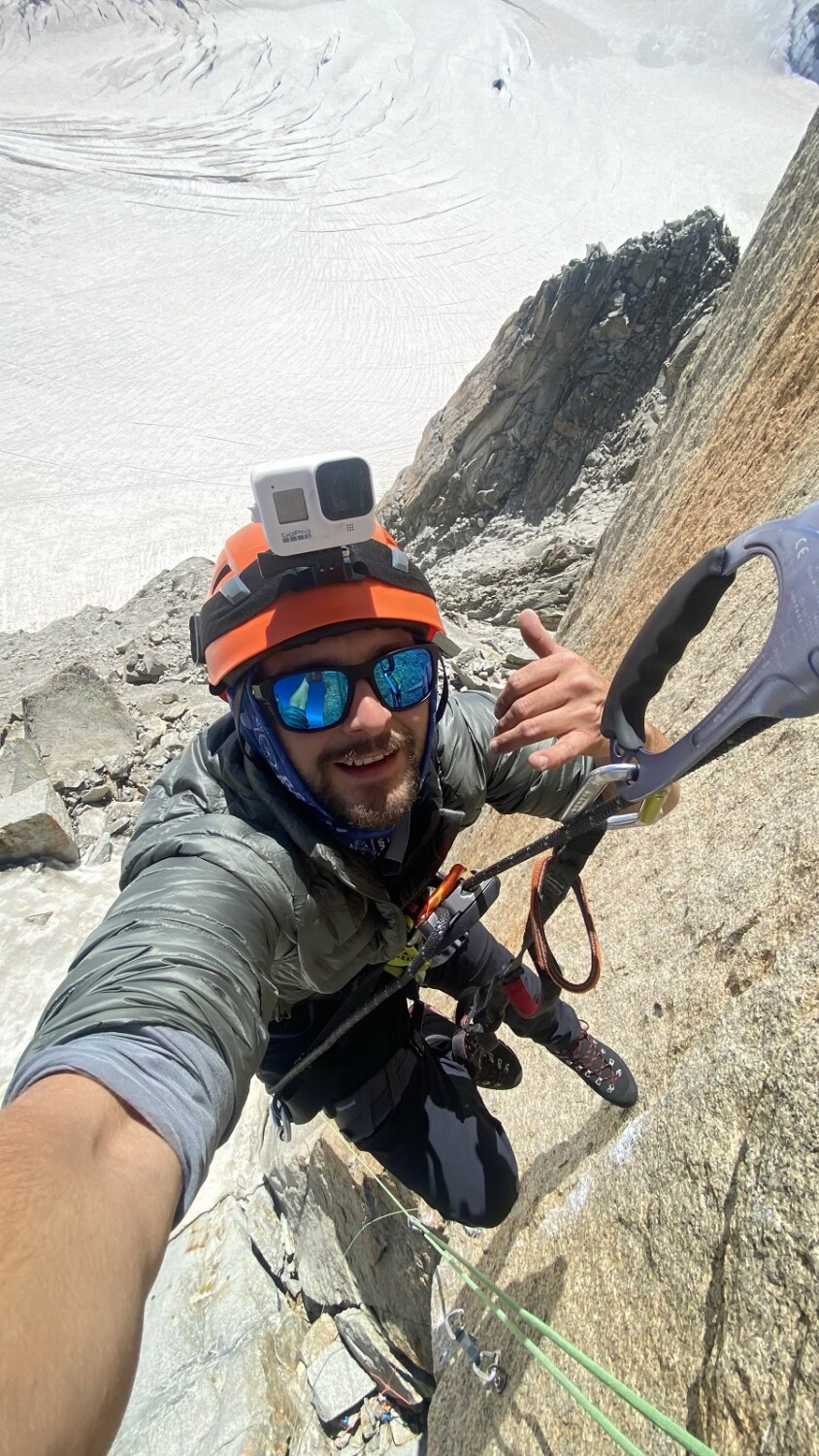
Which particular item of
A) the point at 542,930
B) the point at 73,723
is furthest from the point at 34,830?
the point at 542,930

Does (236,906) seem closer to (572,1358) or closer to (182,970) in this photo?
(182,970)

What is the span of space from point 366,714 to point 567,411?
982 cm

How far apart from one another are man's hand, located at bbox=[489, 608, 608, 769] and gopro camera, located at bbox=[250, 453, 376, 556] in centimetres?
57

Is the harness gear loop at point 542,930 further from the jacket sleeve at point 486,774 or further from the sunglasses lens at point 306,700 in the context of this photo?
the sunglasses lens at point 306,700

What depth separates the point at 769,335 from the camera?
4008 millimetres

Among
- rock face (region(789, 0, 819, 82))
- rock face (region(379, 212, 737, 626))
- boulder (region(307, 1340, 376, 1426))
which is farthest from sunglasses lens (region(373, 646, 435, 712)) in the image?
rock face (region(789, 0, 819, 82))

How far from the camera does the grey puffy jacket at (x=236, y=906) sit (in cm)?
156

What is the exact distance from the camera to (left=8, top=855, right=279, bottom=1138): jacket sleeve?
58.7 inches

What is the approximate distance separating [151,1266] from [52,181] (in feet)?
175

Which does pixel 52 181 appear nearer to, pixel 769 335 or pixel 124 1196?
pixel 769 335

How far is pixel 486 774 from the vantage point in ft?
8.59

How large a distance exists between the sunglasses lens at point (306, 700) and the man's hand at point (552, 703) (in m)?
0.47

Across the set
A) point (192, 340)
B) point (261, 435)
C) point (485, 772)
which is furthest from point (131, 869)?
point (192, 340)

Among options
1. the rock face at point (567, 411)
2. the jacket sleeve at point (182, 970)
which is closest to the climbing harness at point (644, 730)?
the jacket sleeve at point (182, 970)
